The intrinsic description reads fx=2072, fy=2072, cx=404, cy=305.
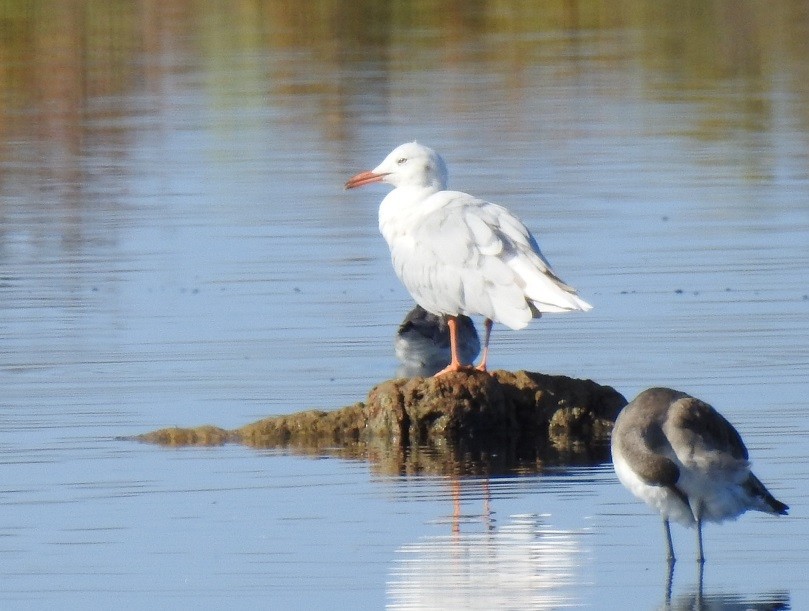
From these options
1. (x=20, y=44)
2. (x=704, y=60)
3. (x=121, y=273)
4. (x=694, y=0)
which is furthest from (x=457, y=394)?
(x=694, y=0)

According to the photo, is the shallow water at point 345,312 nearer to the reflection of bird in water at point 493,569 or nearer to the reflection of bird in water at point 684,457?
the reflection of bird in water at point 493,569

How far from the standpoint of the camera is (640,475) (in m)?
7.96

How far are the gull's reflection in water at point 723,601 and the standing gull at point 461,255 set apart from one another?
2630 mm

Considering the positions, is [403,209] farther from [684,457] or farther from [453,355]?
[684,457]

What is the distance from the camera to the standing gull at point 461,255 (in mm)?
10672

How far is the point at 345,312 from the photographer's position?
46.0 ft

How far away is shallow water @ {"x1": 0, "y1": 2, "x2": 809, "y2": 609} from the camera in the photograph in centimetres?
834

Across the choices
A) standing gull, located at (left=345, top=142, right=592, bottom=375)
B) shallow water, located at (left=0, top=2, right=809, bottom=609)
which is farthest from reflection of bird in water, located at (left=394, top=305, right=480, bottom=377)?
standing gull, located at (left=345, top=142, right=592, bottom=375)

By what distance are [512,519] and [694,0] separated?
123ft

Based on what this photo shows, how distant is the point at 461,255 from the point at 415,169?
1.20 m

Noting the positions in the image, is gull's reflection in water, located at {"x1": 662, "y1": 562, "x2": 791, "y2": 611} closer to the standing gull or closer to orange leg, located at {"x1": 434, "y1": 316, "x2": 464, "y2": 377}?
the standing gull

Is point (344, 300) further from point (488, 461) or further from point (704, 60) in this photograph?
point (704, 60)

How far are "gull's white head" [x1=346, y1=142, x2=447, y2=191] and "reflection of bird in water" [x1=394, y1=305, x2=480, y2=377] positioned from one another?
41.5 inches

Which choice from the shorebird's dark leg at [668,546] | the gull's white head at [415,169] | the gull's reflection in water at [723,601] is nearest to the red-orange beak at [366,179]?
the gull's white head at [415,169]
